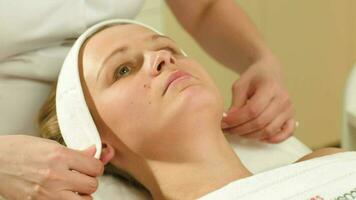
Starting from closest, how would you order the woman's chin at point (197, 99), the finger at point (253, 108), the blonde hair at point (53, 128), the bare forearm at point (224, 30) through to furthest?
the woman's chin at point (197, 99) → the blonde hair at point (53, 128) → the finger at point (253, 108) → the bare forearm at point (224, 30)

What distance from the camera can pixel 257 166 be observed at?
159 cm

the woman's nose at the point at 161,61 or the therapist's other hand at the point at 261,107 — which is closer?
the woman's nose at the point at 161,61

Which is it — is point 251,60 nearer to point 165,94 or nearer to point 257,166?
point 257,166

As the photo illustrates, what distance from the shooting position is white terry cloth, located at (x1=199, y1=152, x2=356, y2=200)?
4.02ft

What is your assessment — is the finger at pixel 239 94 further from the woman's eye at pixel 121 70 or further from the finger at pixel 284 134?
the woman's eye at pixel 121 70

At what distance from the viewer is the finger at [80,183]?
114 centimetres

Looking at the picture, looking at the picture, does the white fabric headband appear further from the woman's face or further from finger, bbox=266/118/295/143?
finger, bbox=266/118/295/143

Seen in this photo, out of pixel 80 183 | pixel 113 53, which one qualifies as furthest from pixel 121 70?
pixel 80 183

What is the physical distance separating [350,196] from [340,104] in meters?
1.80

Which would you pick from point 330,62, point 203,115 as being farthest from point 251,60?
point 330,62

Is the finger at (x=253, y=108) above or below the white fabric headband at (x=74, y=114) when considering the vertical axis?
below

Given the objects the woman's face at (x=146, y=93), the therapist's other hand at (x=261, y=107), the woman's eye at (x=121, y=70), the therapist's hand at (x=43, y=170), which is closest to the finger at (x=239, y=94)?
the therapist's other hand at (x=261, y=107)

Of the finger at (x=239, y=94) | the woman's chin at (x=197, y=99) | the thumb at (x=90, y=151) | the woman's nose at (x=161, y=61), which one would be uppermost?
the woman's nose at (x=161, y=61)

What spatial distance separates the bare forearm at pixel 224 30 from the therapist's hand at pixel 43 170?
65cm
